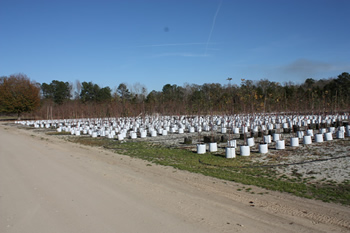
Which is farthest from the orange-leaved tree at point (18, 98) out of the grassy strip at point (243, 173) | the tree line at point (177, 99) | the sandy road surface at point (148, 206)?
the sandy road surface at point (148, 206)

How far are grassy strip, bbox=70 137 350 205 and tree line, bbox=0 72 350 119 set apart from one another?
8709 mm

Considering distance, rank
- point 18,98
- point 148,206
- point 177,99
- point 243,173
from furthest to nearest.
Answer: point 18,98, point 177,99, point 243,173, point 148,206

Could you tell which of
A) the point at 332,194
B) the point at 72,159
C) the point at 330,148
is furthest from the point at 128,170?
the point at 330,148

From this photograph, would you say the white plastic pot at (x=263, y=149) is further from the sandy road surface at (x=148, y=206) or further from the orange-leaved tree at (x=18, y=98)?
the orange-leaved tree at (x=18, y=98)

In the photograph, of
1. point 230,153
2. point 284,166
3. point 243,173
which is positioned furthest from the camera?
point 230,153

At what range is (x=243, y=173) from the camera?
968 cm

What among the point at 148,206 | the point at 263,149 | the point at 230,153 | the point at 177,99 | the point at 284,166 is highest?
the point at 177,99

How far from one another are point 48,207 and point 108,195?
146cm

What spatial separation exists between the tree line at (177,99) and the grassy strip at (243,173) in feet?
28.6

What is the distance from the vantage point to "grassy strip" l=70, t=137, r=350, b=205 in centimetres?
709

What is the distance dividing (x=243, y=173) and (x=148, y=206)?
4317 mm

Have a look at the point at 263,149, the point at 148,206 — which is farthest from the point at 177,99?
the point at 148,206

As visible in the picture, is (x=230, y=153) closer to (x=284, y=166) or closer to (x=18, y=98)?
(x=284, y=166)

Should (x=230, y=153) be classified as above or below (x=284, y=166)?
above
